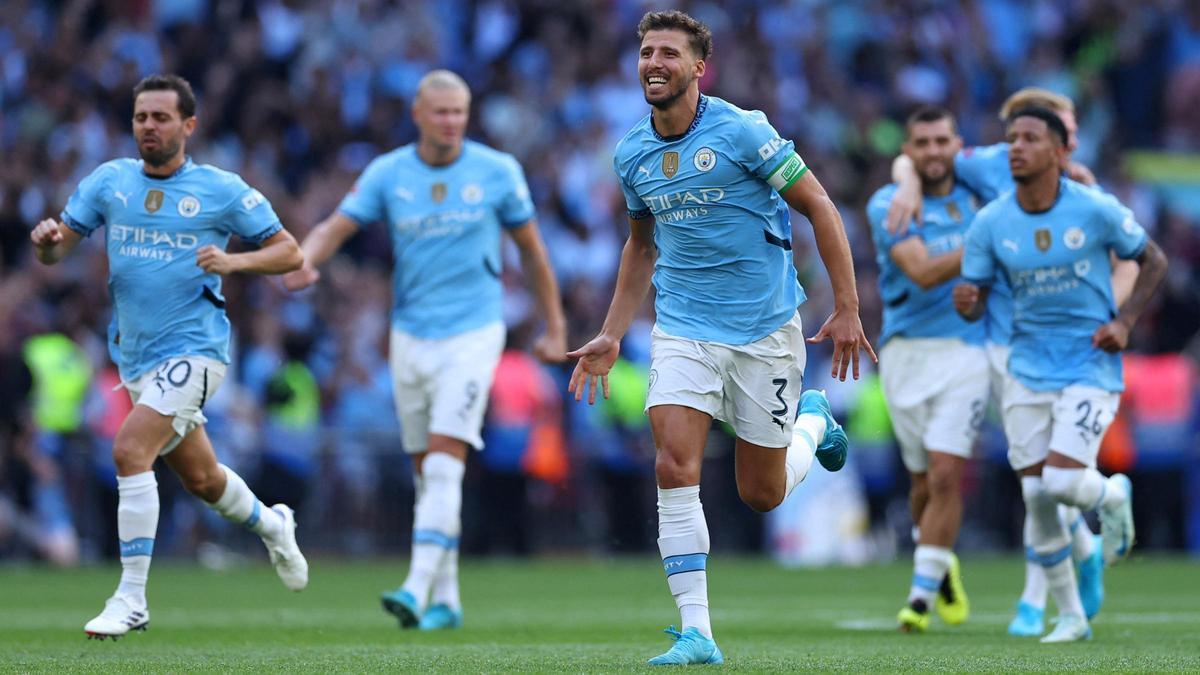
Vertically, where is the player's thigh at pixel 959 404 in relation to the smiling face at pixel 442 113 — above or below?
below

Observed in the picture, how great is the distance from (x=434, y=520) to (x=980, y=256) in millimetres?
3538

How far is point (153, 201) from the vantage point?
33.6 ft

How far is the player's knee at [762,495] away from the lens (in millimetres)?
8909

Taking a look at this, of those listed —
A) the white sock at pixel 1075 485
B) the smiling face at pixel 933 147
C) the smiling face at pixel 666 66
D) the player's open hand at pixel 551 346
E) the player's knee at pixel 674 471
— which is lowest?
the player's knee at pixel 674 471

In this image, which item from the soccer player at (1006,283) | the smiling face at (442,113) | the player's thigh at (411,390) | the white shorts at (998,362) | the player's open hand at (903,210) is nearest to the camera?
the soccer player at (1006,283)

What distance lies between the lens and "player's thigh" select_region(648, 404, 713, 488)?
8453 millimetres

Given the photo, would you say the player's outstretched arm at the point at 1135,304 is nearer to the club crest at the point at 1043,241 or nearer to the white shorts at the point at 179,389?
the club crest at the point at 1043,241

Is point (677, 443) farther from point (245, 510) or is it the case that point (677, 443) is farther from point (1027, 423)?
point (245, 510)

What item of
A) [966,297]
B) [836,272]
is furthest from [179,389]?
[966,297]

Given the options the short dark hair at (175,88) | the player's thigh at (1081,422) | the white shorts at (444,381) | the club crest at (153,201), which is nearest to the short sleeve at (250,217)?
the club crest at (153,201)

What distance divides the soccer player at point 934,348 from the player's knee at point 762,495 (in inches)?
110

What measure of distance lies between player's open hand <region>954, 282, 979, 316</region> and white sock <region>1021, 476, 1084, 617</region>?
961 millimetres

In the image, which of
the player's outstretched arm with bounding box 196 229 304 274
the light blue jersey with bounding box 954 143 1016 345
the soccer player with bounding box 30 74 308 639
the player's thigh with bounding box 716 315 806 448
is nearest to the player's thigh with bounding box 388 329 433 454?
the player's outstretched arm with bounding box 196 229 304 274

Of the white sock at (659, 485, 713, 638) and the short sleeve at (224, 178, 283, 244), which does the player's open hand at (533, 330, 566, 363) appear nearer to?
the short sleeve at (224, 178, 283, 244)
